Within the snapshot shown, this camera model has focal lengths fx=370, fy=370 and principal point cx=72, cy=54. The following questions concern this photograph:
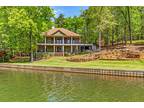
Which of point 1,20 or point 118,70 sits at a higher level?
point 1,20

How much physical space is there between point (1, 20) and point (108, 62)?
1938 centimetres

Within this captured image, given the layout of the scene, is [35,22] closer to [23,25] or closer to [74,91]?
[23,25]

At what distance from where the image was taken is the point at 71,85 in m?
26.9

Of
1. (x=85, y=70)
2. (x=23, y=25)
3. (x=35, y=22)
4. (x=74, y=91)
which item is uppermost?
→ (x=35, y=22)

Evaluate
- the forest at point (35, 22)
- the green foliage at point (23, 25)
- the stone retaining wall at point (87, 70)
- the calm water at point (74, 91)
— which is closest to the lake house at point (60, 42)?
the forest at point (35, 22)

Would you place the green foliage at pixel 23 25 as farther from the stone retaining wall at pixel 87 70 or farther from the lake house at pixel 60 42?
the lake house at pixel 60 42

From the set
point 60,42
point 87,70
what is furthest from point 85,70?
point 60,42

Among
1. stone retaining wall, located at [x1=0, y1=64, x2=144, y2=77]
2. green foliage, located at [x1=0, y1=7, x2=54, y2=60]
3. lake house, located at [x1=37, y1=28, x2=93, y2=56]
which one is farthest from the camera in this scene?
lake house, located at [x1=37, y1=28, x2=93, y2=56]

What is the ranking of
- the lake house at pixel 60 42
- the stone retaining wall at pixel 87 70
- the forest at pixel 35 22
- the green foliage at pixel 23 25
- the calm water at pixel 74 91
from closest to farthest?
1. the calm water at pixel 74 91
2. the stone retaining wall at pixel 87 70
3. the green foliage at pixel 23 25
4. the forest at pixel 35 22
5. the lake house at pixel 60 42

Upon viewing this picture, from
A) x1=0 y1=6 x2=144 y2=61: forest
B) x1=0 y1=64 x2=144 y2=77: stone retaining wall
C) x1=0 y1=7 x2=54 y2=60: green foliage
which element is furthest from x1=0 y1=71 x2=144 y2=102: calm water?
x1=0 y1=6 x2=144 y2=61: forest

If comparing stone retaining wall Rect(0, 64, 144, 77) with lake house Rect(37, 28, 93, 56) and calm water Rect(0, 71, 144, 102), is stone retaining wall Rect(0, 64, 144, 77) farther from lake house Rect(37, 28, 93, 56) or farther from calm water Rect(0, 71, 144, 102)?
lake house Rect(37, 28, 93, 56)
